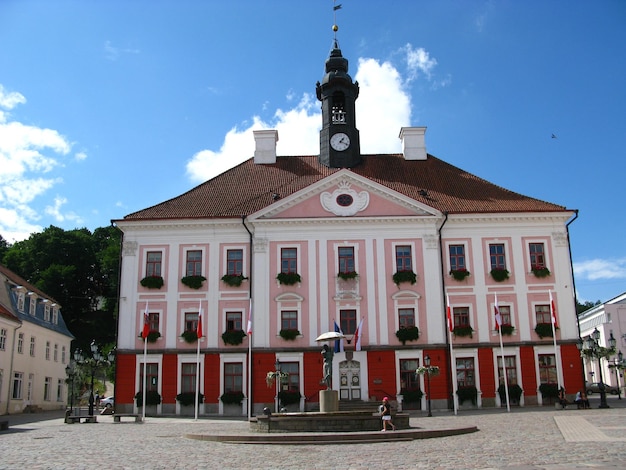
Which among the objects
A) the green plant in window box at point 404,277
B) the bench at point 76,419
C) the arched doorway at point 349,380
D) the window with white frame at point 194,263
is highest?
the window with white frame at point 194,263

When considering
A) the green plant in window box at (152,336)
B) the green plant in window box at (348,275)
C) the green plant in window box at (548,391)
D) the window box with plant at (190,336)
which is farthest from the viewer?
the green plant in window box at (348,275)

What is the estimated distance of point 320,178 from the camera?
36.2 m

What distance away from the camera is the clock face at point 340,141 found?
39.8m

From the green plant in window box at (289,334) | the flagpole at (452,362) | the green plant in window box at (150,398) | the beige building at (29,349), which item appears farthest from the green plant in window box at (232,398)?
the beige building at (29,349)

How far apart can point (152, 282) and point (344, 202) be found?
430 inches

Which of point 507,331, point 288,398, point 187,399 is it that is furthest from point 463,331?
point 187,399

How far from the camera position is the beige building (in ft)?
123

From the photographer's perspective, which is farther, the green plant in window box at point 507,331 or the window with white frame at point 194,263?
the window with white frame at point 194,263

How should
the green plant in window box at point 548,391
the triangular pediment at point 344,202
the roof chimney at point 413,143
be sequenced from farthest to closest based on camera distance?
the roof chimney at point 413,143
the triangular pediment at point 344,202
the green plant in window box at point 548,391

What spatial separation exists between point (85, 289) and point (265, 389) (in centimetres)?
2875

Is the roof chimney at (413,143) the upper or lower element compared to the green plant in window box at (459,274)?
upper

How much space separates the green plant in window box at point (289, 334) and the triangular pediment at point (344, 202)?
19.7 ft

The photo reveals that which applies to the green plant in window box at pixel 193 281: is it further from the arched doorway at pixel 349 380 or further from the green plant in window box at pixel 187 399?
the arched doorway at pixel 349 380

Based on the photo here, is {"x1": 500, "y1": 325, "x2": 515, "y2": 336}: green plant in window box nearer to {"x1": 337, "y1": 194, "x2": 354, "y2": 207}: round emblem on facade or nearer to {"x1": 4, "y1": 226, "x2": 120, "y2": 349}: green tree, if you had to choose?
{"x1": 337, "y1": 194, "x2": 354, "y2": 207}: round emblem on facade
